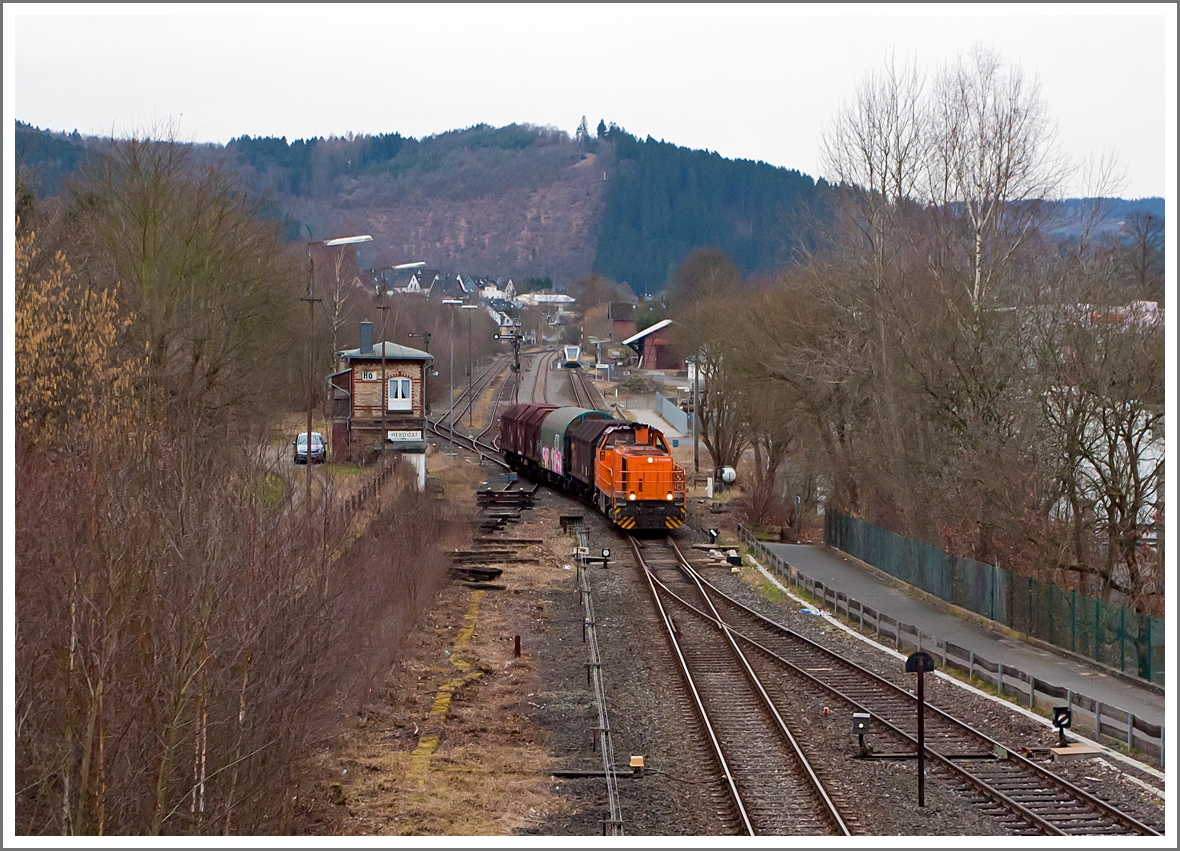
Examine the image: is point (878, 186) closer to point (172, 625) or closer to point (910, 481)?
point (910, 481)

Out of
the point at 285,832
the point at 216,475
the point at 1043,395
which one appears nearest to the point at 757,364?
the point at 1043,395

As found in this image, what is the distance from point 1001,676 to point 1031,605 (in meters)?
4.52

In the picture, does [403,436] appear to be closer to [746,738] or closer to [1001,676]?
[1001,676]

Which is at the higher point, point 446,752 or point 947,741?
point 947,741

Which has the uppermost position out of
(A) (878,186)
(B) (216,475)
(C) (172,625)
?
(A) (878,186)

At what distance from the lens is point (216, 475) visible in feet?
48.8

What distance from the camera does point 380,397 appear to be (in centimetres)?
4509

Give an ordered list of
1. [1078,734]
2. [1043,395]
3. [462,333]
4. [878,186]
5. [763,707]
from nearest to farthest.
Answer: [1078,734] → [763,707] → [1043,395] → [878,186] → [462,333]

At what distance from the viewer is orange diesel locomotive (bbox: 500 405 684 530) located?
35.1 meters

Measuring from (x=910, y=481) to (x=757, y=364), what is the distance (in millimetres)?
11674

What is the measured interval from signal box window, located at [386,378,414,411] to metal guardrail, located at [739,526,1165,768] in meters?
20.0

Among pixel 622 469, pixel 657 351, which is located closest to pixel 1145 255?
pixel 622 469

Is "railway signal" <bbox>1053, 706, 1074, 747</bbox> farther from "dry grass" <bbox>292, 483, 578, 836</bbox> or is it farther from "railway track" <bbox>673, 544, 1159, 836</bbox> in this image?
"dry grass" <bbox>292, 483, 578, 836</bbox>

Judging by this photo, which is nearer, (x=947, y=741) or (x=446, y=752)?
(x=446, y=752)
